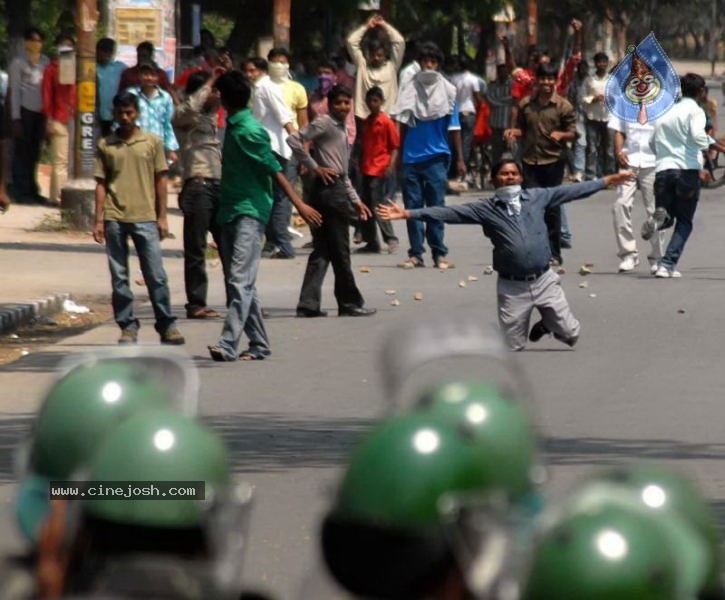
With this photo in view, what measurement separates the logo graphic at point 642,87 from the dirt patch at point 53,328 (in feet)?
18.2

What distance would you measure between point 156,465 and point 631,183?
1447 cm

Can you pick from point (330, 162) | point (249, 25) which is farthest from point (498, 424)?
point (249, 25)

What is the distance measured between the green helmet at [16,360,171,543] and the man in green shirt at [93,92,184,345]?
27.4 ft

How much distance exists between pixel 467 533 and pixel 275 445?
226 inches

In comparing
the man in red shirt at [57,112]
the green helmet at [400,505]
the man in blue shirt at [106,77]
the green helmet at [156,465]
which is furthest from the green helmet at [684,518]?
the man in red shirt at [57,112]

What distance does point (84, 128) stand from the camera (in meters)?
18.6

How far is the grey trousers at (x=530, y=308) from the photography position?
39.5 feet

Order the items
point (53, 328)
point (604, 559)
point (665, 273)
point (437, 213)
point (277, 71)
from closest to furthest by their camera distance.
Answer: point (604, 559)
point (437, 213)
point (53, 328)
point (665, 273)
point (277, 71)

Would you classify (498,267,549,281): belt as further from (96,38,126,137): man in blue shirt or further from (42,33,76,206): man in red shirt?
(42,33,76,206): man in red shirt

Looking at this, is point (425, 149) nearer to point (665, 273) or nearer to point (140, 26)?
point (665, 273)

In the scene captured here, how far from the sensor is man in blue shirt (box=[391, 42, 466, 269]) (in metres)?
17.4

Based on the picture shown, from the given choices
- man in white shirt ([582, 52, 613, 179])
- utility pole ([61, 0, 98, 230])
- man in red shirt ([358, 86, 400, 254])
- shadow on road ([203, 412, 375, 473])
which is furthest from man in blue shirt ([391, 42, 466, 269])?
man in white shirt ([582, 52, 613, 179])

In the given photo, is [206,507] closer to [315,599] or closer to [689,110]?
[315,599]

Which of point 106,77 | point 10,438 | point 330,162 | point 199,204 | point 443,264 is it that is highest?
point 106,77
